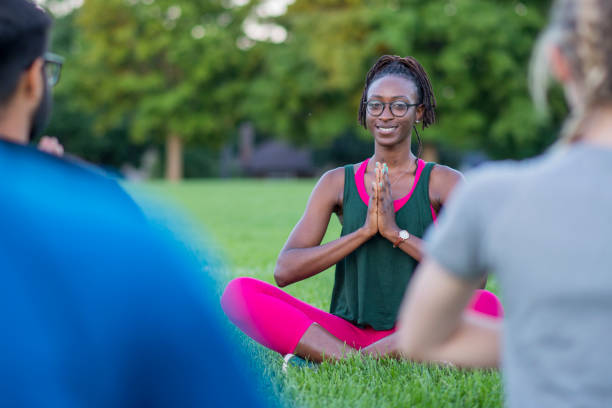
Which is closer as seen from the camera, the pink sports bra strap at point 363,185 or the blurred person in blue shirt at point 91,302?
the blurred person in blue shirt at point 91,302

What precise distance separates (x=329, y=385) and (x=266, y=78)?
34890mm

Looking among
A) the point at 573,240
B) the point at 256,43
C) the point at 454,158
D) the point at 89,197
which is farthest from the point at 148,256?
the point at 454,158

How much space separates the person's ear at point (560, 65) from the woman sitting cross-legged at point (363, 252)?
2.34 meters

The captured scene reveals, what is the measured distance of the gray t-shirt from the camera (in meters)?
1.25

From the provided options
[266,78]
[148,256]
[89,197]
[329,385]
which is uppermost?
[266,78]

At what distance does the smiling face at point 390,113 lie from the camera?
3973 millimetres

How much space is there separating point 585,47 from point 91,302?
1008 mm

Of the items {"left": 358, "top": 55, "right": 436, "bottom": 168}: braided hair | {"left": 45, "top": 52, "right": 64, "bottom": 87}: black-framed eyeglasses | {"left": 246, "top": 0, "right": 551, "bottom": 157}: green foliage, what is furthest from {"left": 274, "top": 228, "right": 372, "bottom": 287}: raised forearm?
{"left": 246, "top": 0, "right": 551, "bottom": 157}: green foliage

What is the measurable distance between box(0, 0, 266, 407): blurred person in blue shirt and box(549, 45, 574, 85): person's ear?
0.80 m

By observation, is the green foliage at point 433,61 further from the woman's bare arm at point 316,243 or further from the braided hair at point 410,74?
the woman's bare arm at point 316,243

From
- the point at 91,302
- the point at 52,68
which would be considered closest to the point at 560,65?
the point at 91,302

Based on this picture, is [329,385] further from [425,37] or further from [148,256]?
[425,37]

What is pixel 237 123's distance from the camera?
4097 centimetres

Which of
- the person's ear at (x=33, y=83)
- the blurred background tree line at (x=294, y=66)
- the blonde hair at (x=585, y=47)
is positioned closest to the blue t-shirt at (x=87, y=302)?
the person's ear at (x=33, y=83)
